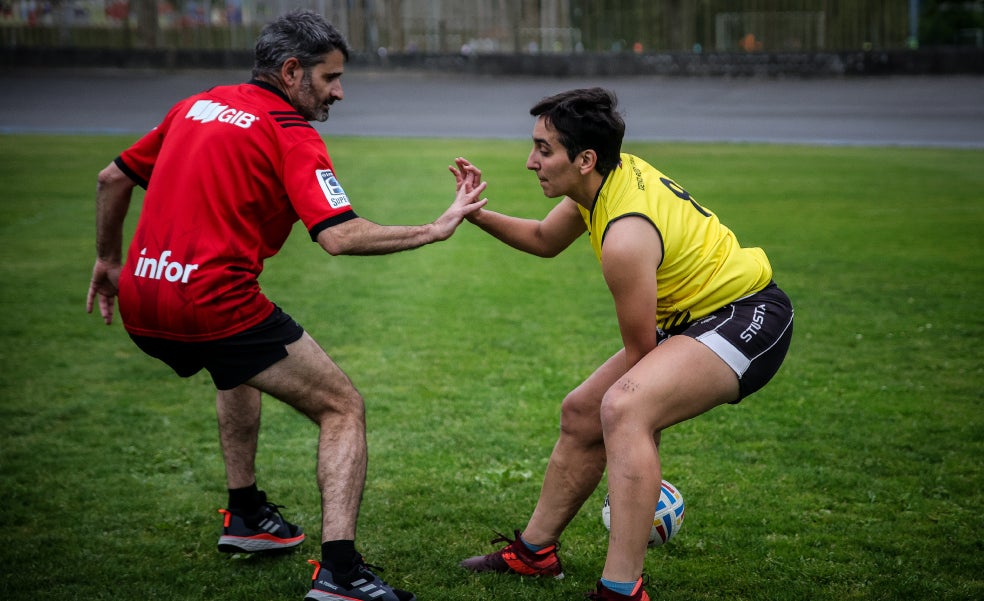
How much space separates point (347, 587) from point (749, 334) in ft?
6.45

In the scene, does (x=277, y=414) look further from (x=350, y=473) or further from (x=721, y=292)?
(x=721, y=292)

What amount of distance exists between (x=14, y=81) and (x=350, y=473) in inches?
1498

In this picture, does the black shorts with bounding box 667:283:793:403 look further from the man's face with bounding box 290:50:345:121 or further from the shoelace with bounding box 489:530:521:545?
the man's face with bounding box 290:50:345:121

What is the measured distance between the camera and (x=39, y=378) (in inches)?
307

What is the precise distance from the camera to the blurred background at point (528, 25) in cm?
4034

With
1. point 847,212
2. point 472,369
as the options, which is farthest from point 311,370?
point 847,212

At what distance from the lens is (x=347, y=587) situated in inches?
162

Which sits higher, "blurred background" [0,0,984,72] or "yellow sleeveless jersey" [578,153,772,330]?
"blurred background" [0,0,984,72]

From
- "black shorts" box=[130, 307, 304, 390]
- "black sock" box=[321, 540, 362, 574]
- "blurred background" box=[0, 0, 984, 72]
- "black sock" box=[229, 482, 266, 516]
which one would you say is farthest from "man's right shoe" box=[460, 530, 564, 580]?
"blurred background" box=[0, 0, 984, 72]

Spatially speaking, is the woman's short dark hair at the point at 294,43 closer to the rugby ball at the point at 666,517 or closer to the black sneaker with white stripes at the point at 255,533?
the black sneaker with white stripes at the point at 255,533

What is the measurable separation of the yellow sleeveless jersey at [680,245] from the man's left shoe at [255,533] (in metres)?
2.12

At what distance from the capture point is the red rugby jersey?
13.2ft

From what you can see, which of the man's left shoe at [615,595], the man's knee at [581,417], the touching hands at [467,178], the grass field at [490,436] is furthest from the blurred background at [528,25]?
the man's left shoe at [615,595]

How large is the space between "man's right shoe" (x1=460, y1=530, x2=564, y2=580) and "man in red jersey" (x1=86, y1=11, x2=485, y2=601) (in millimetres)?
582
